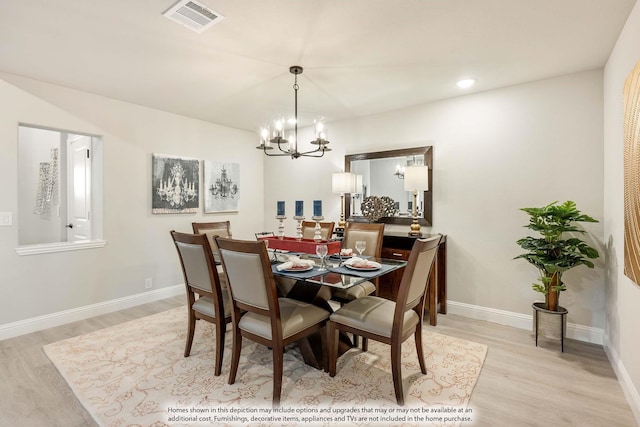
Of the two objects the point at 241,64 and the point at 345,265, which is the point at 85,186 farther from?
the point at 345,265

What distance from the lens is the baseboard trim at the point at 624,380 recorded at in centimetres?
185

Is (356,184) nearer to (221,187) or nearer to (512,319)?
(221,187)

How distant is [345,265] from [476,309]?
1942mm

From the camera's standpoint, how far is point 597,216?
2.80 m

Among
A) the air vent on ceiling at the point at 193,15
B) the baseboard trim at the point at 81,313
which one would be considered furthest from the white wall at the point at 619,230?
the baseboard trim at the point at 81,313

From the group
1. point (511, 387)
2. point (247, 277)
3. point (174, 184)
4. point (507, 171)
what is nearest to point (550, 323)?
point (511, 387)

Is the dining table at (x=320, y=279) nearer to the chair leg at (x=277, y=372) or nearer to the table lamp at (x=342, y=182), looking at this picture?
the chair leg at (x=277, y=372)

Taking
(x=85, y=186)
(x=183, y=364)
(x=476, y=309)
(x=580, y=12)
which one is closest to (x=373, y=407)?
(x=183, y=364)

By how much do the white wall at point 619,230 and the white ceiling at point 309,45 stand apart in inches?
7.7

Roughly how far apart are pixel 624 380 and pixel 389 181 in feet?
8.79

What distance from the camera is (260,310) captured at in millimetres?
1986

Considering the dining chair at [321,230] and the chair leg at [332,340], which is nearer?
the chair leg at [332,340]

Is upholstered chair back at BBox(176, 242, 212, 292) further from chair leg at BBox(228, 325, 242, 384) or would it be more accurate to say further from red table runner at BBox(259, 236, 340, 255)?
red table runner at BBox(259, 236, 340, 255)

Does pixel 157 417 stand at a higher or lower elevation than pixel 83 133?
lower
